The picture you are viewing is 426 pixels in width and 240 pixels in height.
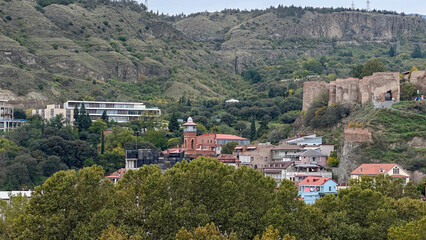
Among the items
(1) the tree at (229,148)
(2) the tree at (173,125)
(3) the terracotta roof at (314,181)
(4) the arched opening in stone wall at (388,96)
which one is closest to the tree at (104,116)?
(2) the tree at (173,125)

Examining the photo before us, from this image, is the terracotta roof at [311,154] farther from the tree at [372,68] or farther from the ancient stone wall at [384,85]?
the tree at [372,68]

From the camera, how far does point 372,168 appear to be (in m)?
82.2

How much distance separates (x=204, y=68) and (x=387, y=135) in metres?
96.2

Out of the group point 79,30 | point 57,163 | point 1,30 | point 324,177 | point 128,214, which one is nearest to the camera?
point 128,214

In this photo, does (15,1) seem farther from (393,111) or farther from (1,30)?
(393,111)

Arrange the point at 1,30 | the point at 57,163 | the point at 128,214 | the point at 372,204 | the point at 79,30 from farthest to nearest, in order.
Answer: the point at 79,30 → the point at 1,30 → the point at 57,163 → the point at 372,204 → the point at 128,214

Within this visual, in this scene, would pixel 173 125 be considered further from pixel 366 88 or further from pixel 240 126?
pixel 366 88

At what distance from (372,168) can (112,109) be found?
2433 inches

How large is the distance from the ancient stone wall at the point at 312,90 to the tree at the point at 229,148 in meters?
11.6

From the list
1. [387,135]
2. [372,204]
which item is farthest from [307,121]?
[372,204]

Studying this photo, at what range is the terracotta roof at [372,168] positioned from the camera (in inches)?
3183

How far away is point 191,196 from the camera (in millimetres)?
59906

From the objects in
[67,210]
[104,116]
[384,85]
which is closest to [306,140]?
[384,85]

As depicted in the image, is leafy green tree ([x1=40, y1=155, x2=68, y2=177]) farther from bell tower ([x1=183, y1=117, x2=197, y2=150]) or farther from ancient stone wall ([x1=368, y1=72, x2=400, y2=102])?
ancient stone wall ([x1=368, y1=72, x2=400, y2=102])
